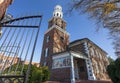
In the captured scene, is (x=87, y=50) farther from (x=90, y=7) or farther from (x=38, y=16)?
(x=38, y=16)

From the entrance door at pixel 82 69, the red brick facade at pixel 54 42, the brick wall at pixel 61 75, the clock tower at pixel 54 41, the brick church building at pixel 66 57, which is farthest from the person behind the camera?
the clock tower at pixel 54 41

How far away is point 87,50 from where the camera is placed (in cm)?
1991

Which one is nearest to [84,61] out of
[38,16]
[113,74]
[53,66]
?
[53,66]

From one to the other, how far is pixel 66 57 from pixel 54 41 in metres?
4.48

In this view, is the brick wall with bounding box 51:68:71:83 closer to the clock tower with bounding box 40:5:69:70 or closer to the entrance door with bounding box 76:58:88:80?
the clock tower with bounding box 40:5:69:70

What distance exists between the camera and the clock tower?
19.7m

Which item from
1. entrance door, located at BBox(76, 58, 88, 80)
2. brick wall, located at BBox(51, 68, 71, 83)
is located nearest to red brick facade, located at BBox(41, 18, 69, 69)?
brick wall, located at BBox(51, 68, 71, 83)

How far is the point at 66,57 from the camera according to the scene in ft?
55.4

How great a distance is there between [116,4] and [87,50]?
1281 cm

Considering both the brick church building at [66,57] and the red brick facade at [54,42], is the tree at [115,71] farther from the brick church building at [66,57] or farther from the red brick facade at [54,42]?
the red brick facade at [54,42]

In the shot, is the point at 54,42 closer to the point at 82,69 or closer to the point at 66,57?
the point at 66,57

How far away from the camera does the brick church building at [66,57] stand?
1638cm

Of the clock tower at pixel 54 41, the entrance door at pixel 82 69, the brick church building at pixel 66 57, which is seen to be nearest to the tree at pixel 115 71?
the brick church building at pixel 66 57

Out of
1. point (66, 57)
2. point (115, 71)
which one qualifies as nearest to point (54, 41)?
point (66, 57)
